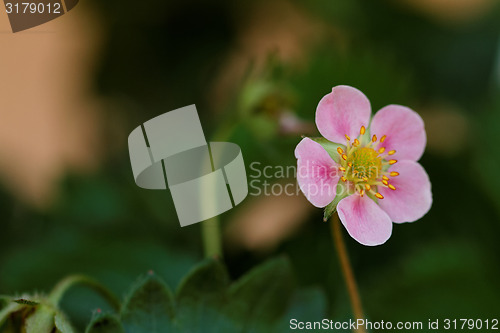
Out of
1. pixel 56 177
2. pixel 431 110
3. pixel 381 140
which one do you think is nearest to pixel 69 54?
pixel 56 177

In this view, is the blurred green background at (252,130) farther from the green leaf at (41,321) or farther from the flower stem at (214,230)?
the green leaf at (41,321)

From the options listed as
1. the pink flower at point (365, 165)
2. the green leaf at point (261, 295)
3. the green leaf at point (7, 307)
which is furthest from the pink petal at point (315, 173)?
the green leaf at point (7, 307)

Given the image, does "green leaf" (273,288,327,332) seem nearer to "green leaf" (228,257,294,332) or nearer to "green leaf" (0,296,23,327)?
"green leaf" (228,257,294,332)

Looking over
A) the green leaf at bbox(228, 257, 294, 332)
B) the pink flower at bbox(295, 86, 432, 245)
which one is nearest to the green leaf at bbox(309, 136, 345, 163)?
the pink flower at bbox(295, 86, 432, 245)

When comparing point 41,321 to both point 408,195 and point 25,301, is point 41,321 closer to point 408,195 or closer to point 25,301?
point 25,301

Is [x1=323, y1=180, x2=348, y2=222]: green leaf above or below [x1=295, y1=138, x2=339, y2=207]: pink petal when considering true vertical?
below

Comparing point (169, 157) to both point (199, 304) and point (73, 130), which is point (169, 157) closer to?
point (199, 304)

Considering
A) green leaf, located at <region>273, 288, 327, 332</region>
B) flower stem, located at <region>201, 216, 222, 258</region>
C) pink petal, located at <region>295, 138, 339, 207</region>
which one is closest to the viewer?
pink petal, located at <region>295, 138, 339, 207</region>
